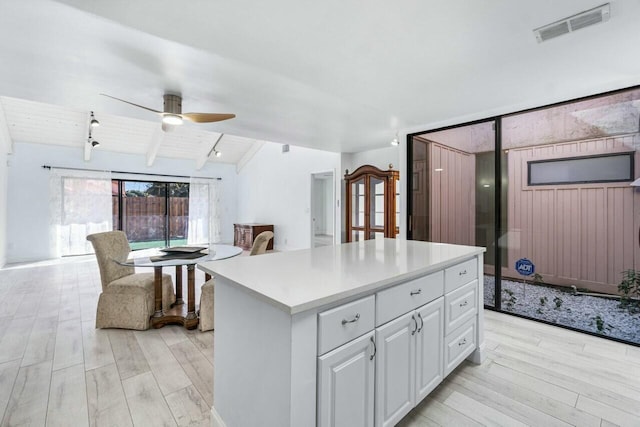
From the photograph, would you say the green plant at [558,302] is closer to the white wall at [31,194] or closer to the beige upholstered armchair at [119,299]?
the beige upholstered armchair at [119,299]

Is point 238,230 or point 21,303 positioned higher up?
point 238,230

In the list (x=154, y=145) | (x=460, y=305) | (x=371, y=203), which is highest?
(x=154, y=145)

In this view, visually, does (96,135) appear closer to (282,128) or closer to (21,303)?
(21,303)

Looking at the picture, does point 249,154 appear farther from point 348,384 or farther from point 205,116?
point 348,384

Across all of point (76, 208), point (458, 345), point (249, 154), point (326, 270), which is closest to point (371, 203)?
point (458, 345)

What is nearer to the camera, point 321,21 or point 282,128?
point 321,21

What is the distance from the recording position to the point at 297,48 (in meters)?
1.99

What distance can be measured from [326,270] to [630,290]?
9.75 ft

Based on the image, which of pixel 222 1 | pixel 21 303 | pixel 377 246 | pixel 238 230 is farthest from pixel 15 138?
pixel 377 246

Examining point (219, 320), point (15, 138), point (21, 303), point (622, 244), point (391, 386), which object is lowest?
point (21, 303)

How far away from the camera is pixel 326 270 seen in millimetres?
1510

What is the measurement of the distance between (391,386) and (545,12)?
7.10ft

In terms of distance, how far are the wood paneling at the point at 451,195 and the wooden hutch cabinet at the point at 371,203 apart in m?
0.59

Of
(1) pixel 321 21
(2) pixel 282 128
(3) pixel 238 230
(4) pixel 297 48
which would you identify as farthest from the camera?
(3) pixel 238 230
